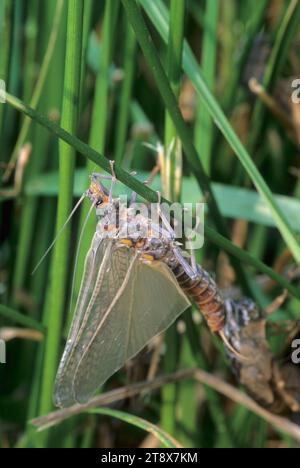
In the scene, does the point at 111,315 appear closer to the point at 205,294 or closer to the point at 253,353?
the point at 205,294

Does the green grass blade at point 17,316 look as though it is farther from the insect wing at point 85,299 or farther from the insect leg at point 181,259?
the insect leg at point 181,259

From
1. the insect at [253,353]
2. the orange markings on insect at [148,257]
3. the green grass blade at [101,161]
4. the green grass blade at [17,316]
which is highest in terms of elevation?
the green grass blade at [101,161]

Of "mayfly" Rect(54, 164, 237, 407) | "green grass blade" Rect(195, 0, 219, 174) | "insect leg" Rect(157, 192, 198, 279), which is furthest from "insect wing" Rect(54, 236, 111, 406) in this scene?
"green grass blade" Rect(195, 0, 219, 174)

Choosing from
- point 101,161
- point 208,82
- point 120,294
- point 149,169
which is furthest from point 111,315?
point 149,169

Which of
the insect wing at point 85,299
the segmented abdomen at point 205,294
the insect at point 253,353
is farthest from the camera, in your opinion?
the insect at point 253,353

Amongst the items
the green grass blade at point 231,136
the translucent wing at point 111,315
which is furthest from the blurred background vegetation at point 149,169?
the translucent wing at point 111,315

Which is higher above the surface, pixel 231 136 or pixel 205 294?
pixel 231 136

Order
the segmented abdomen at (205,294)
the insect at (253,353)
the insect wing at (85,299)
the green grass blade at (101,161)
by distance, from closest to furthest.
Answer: the green grass blade at (101,161) < the insect wing at (85,299) < the segmented abdomen at (205,294) < the insect at (253,353)
